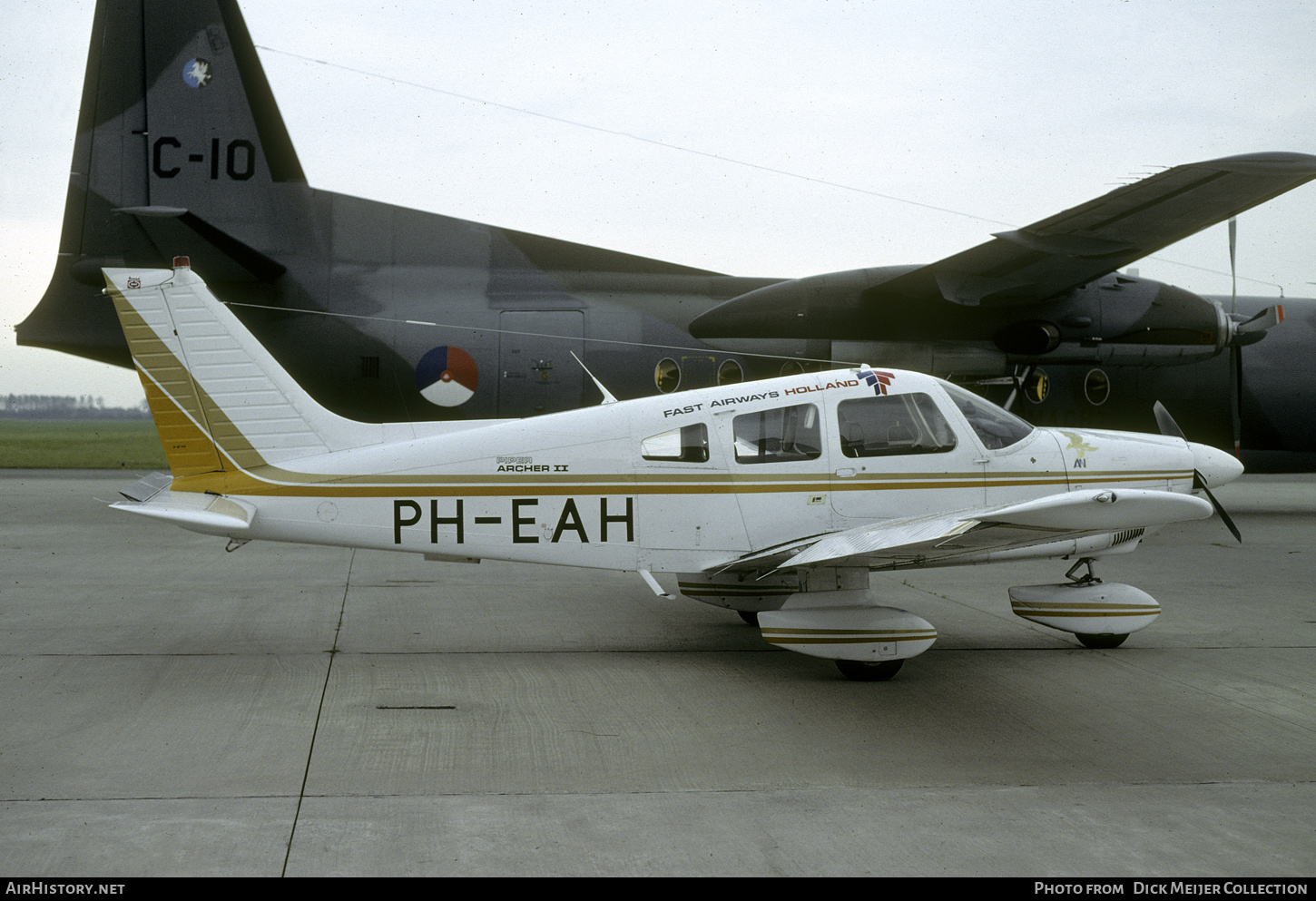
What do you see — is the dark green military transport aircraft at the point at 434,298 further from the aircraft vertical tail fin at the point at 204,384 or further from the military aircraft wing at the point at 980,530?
the military aircraft wing at the point at 980,530

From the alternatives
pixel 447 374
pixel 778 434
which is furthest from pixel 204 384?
pixel 447 374

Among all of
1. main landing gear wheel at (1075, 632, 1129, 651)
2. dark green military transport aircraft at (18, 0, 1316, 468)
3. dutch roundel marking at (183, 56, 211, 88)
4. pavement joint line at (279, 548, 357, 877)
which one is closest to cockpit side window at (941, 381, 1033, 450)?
main landing gear wheel at (1075, 632, 1129, 651)

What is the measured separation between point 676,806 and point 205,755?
102 inches

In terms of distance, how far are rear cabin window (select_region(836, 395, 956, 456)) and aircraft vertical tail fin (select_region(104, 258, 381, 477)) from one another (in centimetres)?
376

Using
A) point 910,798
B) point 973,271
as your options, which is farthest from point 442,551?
point 973,271

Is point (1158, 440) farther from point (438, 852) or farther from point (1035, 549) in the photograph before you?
point (438, 852)

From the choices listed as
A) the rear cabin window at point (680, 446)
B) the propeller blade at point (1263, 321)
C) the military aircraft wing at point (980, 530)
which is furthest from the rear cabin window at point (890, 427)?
the propeller blade at point (1263, 321)

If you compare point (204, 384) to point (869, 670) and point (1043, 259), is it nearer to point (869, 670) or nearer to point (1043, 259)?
point (869, 670)

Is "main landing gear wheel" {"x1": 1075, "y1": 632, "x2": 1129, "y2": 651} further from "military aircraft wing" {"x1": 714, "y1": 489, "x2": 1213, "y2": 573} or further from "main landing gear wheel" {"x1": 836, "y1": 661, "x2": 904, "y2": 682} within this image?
"main landing gear wheel" {"x1": 836, "y1": 661, "x2": 904, "y2": 682}

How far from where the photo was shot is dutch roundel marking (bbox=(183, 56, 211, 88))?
54.9 feet

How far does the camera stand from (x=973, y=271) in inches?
619

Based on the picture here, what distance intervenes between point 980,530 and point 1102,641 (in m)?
2.61

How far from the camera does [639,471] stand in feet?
27.1

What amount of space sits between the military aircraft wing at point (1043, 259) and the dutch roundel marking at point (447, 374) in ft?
11.7
